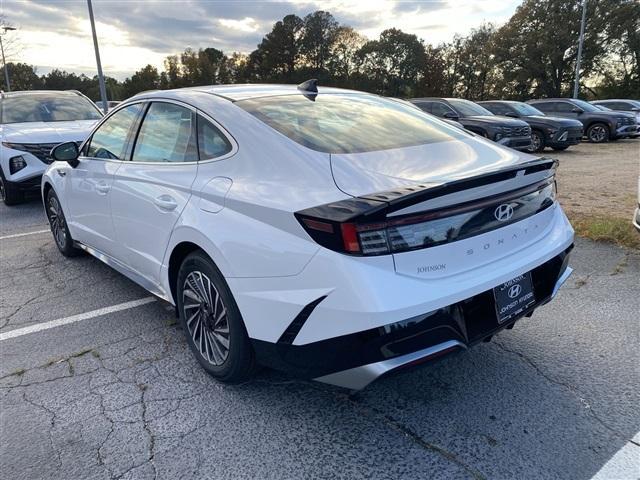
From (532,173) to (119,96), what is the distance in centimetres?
7357

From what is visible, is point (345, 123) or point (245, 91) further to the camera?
point (245, 91)

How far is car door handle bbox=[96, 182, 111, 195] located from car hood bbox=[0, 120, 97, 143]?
14.1 ft

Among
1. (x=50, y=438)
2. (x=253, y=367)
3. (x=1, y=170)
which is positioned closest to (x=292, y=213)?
(x=253, y=367)

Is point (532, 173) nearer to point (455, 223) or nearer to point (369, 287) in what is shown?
point (455, 223)

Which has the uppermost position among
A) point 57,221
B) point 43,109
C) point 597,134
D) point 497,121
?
point 43,109

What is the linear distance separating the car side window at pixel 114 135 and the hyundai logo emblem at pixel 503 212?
262 cm

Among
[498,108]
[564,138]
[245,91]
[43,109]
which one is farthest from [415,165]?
[498,108]

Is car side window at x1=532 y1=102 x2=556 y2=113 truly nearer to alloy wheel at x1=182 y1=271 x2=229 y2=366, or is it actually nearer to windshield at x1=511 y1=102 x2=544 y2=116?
windshield at x1=511 y1=102 x2=544 y2=116

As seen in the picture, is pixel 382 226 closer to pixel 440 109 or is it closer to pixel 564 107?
pixel 440 109

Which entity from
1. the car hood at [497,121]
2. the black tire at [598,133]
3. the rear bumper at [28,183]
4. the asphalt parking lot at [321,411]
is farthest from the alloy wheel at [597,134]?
the rear bumper at [28,183]

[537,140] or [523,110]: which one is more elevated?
[523,110]

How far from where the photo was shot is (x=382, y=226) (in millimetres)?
1971

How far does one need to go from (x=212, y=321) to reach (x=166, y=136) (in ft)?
4.25

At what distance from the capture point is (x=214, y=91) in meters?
3.12
